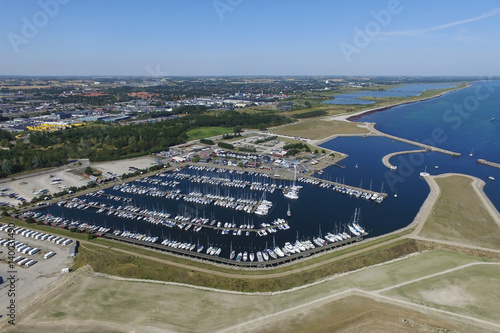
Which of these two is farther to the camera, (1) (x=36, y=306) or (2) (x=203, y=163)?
(2) (x=203, y=163)

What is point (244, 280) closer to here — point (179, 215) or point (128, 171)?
point (179, 215)

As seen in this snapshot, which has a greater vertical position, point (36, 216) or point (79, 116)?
point (79, 116)

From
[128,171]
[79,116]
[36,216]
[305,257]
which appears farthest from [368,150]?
[79,116]

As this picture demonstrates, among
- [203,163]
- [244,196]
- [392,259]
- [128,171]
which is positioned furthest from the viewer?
[203,163]

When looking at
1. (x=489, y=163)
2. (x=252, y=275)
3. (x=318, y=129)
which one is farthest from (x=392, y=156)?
(x=252, y=275)

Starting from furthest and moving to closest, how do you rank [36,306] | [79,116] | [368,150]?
1. [79,116]
2. [368,150]
3. [36,306]

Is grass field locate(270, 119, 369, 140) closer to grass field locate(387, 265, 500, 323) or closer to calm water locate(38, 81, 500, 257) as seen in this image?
calm water locate(38, 81, 500, 257)

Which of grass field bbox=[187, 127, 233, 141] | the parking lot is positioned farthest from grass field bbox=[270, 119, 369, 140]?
the parking lot
